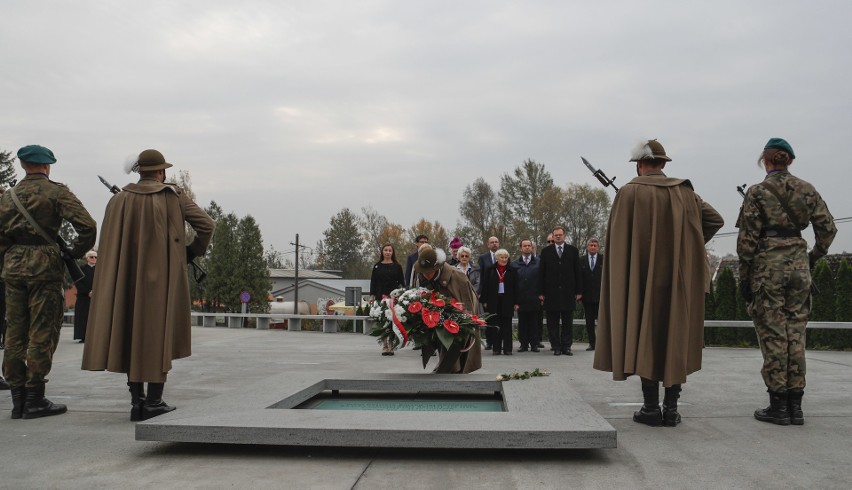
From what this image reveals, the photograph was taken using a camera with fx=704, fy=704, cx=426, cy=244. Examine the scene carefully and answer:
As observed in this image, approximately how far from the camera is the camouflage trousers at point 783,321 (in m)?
5.90

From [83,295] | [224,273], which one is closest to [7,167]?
[224,273]

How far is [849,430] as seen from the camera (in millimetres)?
5457

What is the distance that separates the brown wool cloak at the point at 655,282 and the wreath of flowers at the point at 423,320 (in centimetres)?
172

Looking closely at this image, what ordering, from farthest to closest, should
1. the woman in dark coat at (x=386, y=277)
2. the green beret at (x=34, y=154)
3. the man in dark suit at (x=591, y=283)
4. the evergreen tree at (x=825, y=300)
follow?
the evergreen tree at (x=825, y=300), the man in dark suit at (x=591, y=283), the woman in dark coat at (x=386, y=277), the green beret at (x=34, y=154)

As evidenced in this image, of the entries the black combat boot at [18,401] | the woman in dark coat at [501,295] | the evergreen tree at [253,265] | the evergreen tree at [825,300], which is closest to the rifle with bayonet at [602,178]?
the woman in dark coat at [501,295]

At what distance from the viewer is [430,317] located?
7121 millimetres

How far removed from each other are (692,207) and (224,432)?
4070mm

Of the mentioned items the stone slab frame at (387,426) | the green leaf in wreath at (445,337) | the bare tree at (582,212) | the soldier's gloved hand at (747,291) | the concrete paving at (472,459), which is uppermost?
the bare tree at (582,212)

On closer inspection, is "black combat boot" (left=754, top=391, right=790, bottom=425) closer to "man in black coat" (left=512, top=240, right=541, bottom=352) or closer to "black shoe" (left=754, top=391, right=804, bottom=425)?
"black shoe" (left=754, top=391, right=804, bottom=425)

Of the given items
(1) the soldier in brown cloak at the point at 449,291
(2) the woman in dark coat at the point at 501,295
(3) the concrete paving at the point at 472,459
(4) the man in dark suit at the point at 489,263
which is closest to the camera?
(3) the concrete paving at the point at 472,459

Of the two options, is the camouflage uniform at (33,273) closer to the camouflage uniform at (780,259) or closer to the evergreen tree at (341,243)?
the camouflage uniform at (780,259)

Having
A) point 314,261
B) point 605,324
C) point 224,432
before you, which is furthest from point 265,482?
point 314,261

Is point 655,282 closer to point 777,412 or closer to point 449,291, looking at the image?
point 777,412

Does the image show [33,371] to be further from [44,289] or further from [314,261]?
[314,261]
